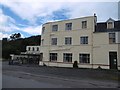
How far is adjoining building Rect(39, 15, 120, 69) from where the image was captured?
37312 millimetres

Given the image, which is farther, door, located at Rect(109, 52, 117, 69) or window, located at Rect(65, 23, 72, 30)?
window, located at Rect(65, 23, 72, 30)

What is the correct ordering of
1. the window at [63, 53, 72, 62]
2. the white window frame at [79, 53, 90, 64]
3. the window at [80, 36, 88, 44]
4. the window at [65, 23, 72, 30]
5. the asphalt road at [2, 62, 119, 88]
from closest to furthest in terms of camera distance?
the asphalt road at [2, 62, 119, 88] → the white window frame at [79, 53, 90, 64] → the window at [80, 36, 88, 44] → the window at [63, 53, 72, 62] → the window at [65, 23, 72, 30]

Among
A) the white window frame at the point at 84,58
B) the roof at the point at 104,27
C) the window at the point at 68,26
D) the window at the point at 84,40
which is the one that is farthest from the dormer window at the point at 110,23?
the window at the point at 68,26

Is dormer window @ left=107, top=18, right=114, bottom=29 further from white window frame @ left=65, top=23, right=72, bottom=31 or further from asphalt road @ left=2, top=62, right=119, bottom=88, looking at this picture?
asphalt road @ left=2, top=62, right=119, bottom=88

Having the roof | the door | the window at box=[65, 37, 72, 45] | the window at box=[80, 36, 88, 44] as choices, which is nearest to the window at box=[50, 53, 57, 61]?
the window at box=[65, 37, 72, 45]

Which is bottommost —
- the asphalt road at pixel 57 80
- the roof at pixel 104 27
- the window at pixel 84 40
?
the asphalt road at pixel 57 80

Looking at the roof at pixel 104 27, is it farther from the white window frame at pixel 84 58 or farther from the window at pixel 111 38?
the white window frame at pixel 84 58

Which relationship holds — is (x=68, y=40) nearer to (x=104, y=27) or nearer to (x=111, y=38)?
(x=104, y=27)

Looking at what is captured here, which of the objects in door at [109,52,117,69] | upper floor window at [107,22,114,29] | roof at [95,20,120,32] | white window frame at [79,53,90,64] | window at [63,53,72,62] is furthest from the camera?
window at [63,53,72,62]

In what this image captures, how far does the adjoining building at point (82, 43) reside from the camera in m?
37.3

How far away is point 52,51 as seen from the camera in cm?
4547

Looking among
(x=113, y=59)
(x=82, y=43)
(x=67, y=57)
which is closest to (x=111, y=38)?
(x=113, y=59)

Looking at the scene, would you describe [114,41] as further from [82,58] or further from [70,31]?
[70,31]

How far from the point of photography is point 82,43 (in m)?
41.1
